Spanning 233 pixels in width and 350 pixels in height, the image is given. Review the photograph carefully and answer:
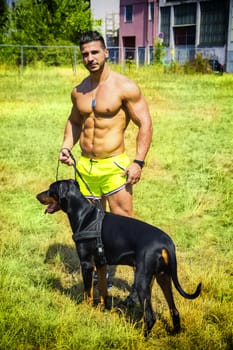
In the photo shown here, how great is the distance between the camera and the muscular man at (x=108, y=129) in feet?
12.9

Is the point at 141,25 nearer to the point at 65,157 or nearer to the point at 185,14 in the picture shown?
the point at 185,14

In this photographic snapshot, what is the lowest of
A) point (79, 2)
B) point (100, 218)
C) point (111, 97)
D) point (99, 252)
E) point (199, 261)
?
point (199, 261)

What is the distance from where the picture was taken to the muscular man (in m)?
3.92

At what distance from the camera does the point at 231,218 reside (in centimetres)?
622

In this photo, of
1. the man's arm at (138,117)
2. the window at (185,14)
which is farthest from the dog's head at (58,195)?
the window at (185,14)

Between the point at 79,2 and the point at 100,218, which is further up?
the point at 79,2

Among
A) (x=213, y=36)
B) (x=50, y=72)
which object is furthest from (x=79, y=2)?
(x=50, y=72)

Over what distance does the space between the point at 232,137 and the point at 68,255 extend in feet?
21.9

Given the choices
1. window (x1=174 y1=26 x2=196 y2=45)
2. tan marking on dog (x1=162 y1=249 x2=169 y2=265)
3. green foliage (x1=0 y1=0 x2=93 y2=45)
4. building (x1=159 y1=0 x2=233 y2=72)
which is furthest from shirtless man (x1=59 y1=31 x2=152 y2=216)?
window (x1=174 y1=26 x2=196 y2=45)

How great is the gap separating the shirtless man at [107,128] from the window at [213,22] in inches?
1293

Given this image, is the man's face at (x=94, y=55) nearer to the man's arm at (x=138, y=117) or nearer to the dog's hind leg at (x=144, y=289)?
the man's arm at (x=138, y=117)

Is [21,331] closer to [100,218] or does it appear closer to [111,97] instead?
[100,218]

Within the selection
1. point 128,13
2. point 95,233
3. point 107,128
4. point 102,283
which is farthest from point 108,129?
point 128,13

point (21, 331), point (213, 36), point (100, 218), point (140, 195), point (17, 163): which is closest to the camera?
point (21, 331)
